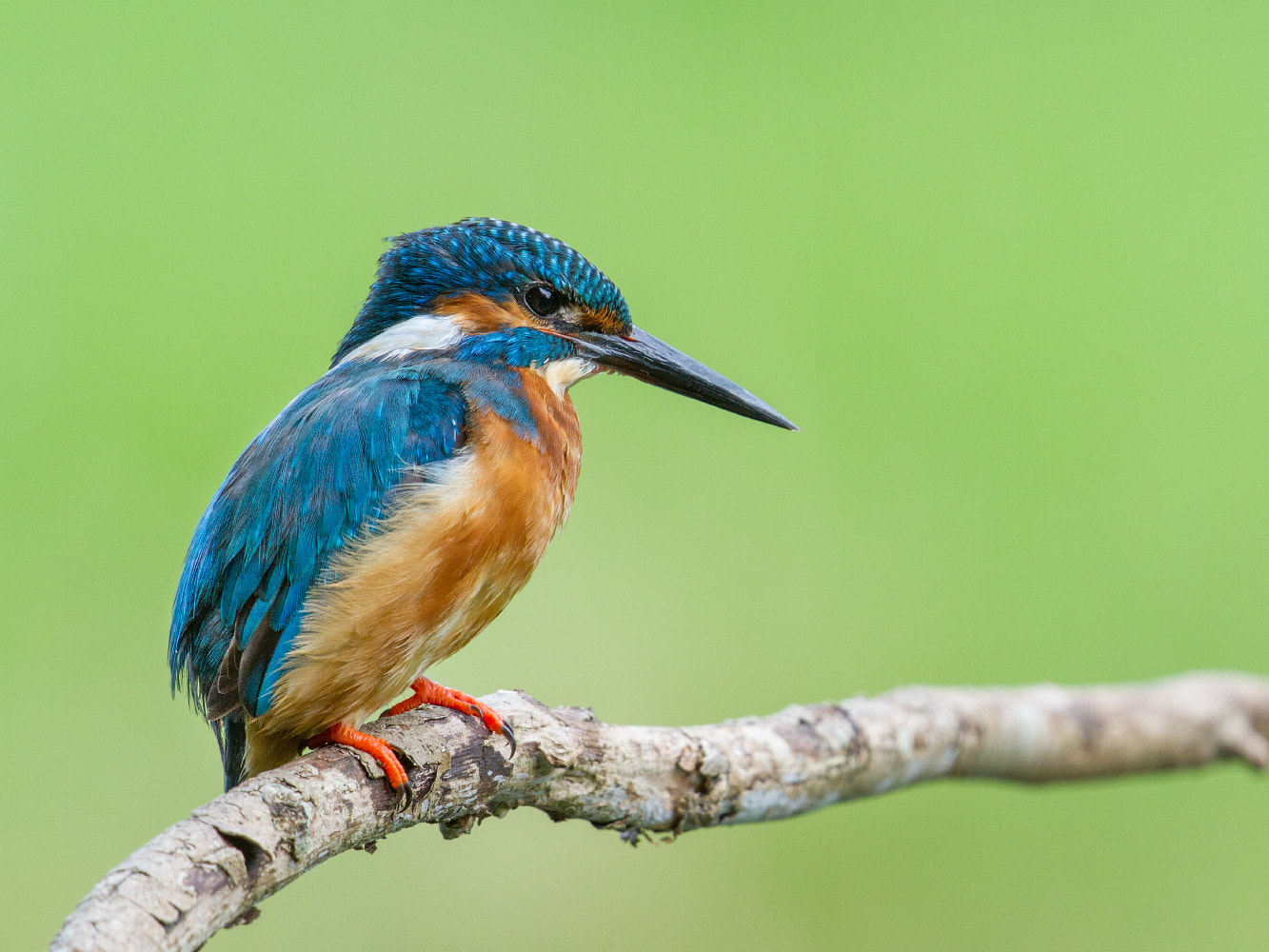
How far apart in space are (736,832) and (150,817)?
4.85 feet

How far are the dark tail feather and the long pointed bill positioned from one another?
847 mm

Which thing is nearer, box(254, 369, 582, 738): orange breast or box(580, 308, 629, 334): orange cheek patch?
box(254, 369, 582, 738): orange breast

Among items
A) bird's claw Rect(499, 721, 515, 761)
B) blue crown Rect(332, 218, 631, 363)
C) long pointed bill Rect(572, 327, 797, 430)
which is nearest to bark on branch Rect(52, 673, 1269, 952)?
bird's claw Rect(499, 721, 515, 761)

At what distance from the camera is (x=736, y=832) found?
317cm

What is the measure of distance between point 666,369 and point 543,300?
26cm

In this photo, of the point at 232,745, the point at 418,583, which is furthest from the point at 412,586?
the point at 232,745

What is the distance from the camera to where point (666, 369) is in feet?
7.04

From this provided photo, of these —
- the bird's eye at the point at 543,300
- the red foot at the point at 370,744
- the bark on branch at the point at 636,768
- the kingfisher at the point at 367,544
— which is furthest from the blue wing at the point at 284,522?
the bird's eye at the point at 543,300

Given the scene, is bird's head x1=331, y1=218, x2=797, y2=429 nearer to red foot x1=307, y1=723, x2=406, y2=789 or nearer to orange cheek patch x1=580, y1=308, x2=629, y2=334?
orange cheek patch x1=580, y1=308, x2=629, y2=334

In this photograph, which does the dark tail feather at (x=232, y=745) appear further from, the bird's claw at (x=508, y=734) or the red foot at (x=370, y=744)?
the bird's claw at (x=508, y=734)

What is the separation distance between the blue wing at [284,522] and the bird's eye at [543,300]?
12.4 inches

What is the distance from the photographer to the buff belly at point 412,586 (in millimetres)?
1704

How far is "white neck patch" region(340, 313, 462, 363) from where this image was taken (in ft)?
6.60

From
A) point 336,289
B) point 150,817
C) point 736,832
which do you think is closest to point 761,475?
point 736,832
